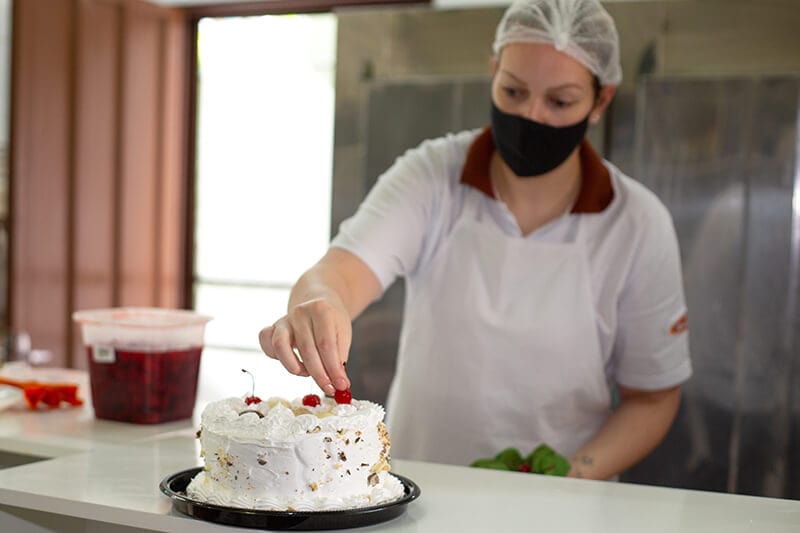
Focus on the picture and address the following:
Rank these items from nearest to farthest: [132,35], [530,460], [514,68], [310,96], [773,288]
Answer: [530,460] → [514,68] → [773,288] → [132,35] → [310,96]

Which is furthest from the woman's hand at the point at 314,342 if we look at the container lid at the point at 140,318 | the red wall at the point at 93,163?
the red wall at the point at 93,163

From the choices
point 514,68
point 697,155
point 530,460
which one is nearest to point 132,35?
point 697,155

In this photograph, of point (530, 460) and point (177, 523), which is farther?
point (530, 460)

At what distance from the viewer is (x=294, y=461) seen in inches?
49.8

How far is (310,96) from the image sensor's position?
5.09 meters

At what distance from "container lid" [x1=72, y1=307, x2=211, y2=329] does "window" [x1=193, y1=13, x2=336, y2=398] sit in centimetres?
285

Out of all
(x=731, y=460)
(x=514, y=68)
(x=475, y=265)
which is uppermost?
(x=514, y=68)

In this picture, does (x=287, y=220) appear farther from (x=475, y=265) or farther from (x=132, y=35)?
(x=475, y=265)

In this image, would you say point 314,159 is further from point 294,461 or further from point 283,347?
point 294,461

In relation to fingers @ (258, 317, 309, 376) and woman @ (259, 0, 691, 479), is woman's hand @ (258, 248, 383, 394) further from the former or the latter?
woman @ (259, 0, 691, 479)

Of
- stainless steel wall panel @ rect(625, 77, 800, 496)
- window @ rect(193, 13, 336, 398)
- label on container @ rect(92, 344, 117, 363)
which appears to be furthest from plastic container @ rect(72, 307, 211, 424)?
window @ rect(193, 13, 336, 398)

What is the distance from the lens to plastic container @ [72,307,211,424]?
6.60ft

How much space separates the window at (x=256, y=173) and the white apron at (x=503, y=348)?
9.63ft

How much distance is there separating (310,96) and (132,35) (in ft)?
3.09
